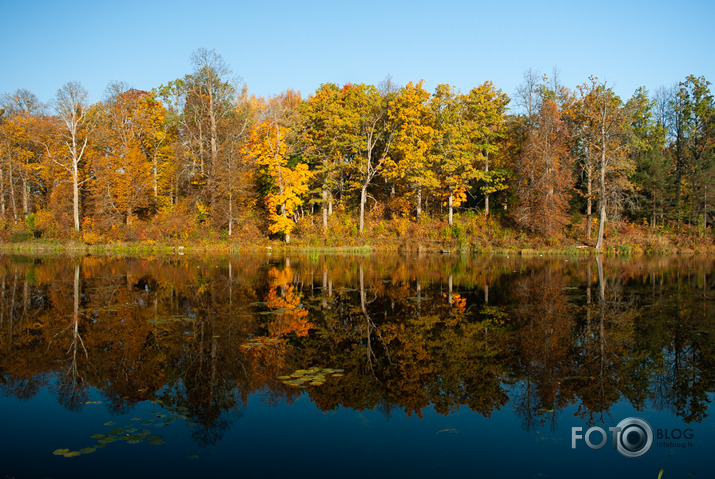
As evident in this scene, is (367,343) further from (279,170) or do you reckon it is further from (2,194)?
(2,194)

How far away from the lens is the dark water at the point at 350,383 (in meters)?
5.75

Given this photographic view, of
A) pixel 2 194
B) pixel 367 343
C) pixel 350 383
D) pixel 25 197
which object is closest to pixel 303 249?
pixel 367 343

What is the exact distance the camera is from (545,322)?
12.4m

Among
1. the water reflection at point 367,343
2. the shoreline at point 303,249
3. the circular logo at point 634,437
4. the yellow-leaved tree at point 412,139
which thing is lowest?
the circular logo at point 634,437

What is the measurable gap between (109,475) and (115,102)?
1784 inches

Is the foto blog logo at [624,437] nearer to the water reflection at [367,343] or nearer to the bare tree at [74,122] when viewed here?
the water reflection at [367,343]

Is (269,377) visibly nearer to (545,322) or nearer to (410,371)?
(410,371)

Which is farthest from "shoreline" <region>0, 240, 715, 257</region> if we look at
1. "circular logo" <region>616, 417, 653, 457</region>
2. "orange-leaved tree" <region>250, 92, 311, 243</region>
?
"circular logo" <region>616, 417, 653, 457</region>

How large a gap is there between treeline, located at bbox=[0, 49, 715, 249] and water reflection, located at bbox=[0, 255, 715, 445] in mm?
19376

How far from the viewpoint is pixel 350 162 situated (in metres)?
41.6

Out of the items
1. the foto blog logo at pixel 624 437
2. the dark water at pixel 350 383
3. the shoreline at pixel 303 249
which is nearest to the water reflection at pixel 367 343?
the dark water at pixel 350 383

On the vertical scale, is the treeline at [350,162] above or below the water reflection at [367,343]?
above

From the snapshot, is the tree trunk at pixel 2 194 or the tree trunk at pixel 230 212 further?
the tree trunk at pixel 2 194

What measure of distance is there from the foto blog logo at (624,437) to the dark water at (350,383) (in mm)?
63
